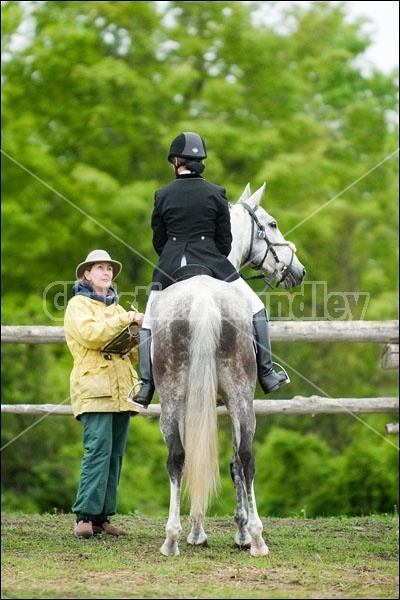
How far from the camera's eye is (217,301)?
19.6 ft

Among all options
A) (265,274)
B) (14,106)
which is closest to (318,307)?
(14,106)

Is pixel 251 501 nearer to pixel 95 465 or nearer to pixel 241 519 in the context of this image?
pixel 241 519

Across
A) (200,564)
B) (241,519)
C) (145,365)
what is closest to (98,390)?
(145,365)

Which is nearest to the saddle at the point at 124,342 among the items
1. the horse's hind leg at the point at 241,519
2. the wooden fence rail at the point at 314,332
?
the horse's hind leg at the point at 241,519

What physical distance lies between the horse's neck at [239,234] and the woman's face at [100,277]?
0.99 m

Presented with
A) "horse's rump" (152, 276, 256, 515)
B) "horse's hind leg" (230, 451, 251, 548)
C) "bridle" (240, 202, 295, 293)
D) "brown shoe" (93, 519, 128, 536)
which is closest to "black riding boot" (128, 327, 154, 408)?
"horse's rump" (152, 276, 256, 515)

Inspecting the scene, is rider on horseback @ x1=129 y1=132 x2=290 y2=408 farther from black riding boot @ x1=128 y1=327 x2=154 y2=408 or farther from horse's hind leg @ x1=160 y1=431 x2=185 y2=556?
horse's hind leg @ x1=160 y1=431 x2=185 y2=556

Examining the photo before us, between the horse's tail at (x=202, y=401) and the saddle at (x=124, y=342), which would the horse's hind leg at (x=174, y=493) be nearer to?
the horse's tail at (x=202, y=401)

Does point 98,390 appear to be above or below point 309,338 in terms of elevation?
below

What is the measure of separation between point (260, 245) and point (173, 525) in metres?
2.37

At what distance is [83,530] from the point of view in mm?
6781

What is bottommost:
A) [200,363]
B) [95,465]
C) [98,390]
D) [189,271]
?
[95,465]

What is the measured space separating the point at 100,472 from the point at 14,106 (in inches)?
508

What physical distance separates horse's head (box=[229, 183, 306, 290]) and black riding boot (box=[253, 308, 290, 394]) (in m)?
0.73
